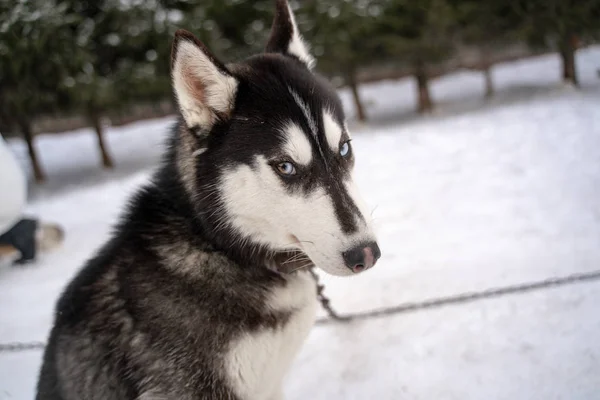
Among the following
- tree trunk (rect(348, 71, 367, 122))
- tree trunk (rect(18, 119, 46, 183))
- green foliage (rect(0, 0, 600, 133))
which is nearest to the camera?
green foliage (rect(0, 0, 600, 133))

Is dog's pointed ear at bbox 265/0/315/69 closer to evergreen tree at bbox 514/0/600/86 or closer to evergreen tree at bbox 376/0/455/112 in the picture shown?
evergreen tree at bbox 376/0/455/112

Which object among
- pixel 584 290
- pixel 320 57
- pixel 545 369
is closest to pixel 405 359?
pixel 545 369

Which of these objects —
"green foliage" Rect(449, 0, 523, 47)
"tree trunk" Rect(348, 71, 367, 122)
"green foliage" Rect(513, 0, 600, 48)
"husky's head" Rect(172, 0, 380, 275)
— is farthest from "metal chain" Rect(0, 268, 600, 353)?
"tree trunk" Rect(348, 71, 367, 122)

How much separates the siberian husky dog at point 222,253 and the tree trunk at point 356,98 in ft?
26.6

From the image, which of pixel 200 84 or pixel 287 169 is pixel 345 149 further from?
pixel 200 84

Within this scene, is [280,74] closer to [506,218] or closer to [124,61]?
[506,218]

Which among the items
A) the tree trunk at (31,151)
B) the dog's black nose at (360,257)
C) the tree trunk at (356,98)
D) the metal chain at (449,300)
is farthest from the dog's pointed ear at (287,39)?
the tree trunk at (31,151)

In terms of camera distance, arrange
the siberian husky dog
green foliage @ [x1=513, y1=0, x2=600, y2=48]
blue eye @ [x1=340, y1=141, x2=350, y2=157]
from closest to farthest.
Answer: the siberian husky dog → blue eye @ [x1=340, y1=141, x2=350, y2=157] → green foliage @ [x1=513, y1=0, x2=600, y2=48]

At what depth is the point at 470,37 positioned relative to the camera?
952cm

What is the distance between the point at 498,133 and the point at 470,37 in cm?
340

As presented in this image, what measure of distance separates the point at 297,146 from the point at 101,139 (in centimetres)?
927

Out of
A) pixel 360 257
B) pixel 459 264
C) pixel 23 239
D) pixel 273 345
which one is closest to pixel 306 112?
pixel 360 257

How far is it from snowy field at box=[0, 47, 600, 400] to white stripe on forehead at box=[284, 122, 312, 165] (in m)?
1.19

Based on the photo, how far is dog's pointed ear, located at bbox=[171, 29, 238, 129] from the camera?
186cm
